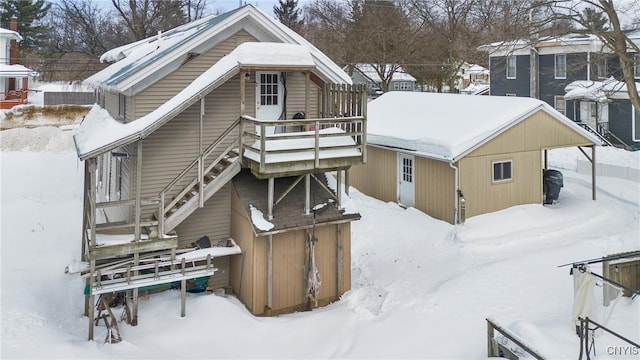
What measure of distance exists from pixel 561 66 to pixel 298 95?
24055 millimetres

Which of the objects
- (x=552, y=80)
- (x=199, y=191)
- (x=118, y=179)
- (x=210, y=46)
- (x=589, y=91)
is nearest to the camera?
(x=199, y=191)

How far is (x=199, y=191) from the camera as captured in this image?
35.2 ft

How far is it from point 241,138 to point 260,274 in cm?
302

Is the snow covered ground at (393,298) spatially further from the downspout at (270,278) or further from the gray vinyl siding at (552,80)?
the gray vinyl siding at (552,80)

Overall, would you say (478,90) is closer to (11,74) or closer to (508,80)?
(508,80)

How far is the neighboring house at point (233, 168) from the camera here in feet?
34.2

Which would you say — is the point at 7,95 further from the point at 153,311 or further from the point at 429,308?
the point at 429,308

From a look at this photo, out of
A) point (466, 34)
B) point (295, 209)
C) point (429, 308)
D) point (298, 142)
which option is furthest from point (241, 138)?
point (466, 34)

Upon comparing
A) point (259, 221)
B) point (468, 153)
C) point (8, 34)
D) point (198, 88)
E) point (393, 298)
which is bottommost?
point (393, 298)

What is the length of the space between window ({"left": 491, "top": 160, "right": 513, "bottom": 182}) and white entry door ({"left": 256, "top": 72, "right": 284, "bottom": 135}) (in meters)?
7.75

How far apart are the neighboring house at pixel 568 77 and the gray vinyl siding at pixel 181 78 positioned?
16121 millimetres

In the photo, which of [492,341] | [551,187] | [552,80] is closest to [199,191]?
[492,341]

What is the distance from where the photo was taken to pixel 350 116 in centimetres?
1184

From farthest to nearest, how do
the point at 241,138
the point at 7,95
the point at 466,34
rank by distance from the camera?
1. the point at 466,34
2. the point at 7,95
3. the point at 241,138
